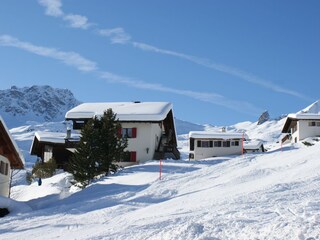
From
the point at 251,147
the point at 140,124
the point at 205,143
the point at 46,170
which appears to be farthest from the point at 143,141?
the point at 251,147

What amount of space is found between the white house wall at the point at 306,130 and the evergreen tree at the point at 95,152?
31820 millimetres

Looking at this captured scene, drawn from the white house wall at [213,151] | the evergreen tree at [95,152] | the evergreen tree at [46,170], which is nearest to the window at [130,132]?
the white house wall at [213,151]

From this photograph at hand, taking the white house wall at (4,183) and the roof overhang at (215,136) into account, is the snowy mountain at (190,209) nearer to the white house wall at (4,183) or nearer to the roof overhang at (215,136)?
the white house wall at (4,183)

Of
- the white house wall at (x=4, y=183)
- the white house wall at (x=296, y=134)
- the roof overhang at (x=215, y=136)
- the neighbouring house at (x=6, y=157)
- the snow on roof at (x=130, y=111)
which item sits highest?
the snow on roof at (x=130, y=111)

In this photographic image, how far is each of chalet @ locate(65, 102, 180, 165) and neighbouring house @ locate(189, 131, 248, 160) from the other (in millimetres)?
2339

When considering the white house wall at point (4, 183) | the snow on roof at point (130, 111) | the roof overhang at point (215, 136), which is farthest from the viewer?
the roof overhang at point (215, 136)

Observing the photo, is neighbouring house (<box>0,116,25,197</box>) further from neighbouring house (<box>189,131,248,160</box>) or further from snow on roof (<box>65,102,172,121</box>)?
neighbouring house (<box>189,131,248,160</box>)

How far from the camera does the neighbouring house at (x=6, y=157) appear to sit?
2658 cm

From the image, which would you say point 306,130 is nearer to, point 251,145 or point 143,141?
point 251,145

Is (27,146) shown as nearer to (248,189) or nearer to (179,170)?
(179,170)

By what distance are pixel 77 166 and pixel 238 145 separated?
22886 mm

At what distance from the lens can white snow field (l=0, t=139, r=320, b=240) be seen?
9.92 metres

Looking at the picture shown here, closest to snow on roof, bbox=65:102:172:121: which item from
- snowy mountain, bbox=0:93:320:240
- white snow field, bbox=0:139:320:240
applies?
snowy mountain, bbox=0:93:320:240

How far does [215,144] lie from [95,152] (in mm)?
20473
